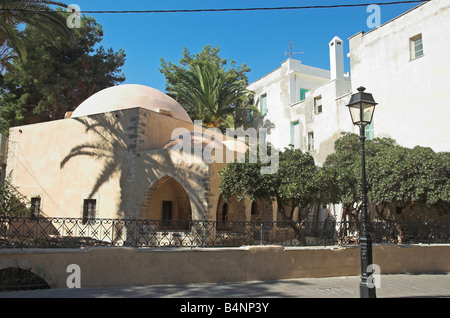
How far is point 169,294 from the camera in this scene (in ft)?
22.5

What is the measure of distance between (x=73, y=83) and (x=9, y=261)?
69.8 ft

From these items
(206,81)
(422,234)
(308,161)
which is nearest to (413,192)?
(422,234)

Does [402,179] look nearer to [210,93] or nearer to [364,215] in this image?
[364,215]

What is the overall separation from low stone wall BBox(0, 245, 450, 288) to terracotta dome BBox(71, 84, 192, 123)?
1116 cm

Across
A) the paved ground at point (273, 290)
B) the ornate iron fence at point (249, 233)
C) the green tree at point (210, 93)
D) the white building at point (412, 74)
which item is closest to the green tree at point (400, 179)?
the ornate iron fence at point (249, 233)

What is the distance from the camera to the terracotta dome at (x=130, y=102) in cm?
1791

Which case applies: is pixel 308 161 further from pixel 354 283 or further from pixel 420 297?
pixel 420 297

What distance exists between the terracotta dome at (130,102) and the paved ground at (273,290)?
11802 millimetres

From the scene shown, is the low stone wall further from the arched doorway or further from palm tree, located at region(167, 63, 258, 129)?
palm tree, located at region(167, 63, 258, 129)

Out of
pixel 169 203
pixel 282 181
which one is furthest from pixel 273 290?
pixel 169 203

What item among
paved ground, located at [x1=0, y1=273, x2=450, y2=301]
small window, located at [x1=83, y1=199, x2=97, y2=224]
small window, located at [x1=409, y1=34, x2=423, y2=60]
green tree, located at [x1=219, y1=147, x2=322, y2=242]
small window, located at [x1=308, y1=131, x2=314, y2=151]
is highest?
small window, located at [x1=409, y1=34, x2=423, y2=60]

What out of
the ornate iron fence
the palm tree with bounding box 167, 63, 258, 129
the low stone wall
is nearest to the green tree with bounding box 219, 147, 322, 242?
the ornate iron fence

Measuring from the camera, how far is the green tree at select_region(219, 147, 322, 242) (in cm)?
1058

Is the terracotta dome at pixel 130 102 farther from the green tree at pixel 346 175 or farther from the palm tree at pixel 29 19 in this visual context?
the green tree at pixel 346 175
